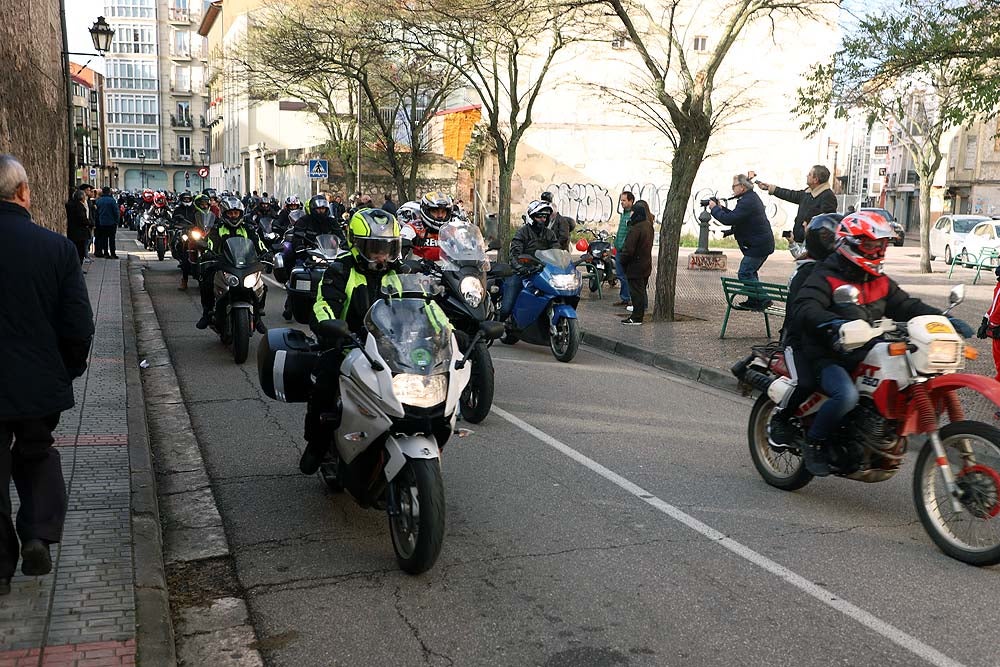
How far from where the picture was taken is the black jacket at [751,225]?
1302 cm

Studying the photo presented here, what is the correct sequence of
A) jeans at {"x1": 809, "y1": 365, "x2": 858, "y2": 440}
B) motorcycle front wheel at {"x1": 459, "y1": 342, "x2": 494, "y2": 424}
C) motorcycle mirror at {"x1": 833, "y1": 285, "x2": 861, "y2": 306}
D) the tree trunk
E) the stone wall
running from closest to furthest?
motorcycle mirror at {"x1": 833, "y1": 285, "x2": 861, "y2": 306} < jeans at {"x1": 809, "y1": 365, "x2": 858, "y2": 440} < motorcycle front wheel at {"x1": 459, "y1": 342, "x2": 494, "y2": 424} < the stone wall < the tree trunk

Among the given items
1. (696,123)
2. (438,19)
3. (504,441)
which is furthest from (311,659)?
(438,19)

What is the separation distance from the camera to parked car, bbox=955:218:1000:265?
25.3m

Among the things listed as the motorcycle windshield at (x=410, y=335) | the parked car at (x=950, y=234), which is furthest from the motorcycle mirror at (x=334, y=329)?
the parked car at (x=950, y=234)

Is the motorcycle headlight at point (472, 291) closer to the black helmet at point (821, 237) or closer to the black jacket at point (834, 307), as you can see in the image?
the black helmet at point (821, 237)

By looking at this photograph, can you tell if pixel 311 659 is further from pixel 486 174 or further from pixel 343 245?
pixel 486 174

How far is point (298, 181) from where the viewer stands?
50469 millimetres

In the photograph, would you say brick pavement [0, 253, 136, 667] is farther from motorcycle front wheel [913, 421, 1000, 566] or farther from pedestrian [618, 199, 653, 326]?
pedestrian [618, 199, 653, 326]

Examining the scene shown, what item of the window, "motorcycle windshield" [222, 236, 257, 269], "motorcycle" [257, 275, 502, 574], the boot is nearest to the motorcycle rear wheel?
the boot

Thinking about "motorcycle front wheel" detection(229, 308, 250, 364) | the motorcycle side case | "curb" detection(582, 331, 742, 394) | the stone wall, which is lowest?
"curb" detection(582, 331, 742, 394)

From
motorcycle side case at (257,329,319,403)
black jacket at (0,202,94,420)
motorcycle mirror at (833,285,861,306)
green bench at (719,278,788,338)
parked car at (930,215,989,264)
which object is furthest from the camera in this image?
parked car at (930,215,989,264)

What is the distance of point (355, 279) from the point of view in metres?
5.73

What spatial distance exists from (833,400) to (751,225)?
803 cm

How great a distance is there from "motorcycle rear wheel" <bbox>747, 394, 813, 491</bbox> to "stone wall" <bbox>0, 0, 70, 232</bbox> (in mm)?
8868
